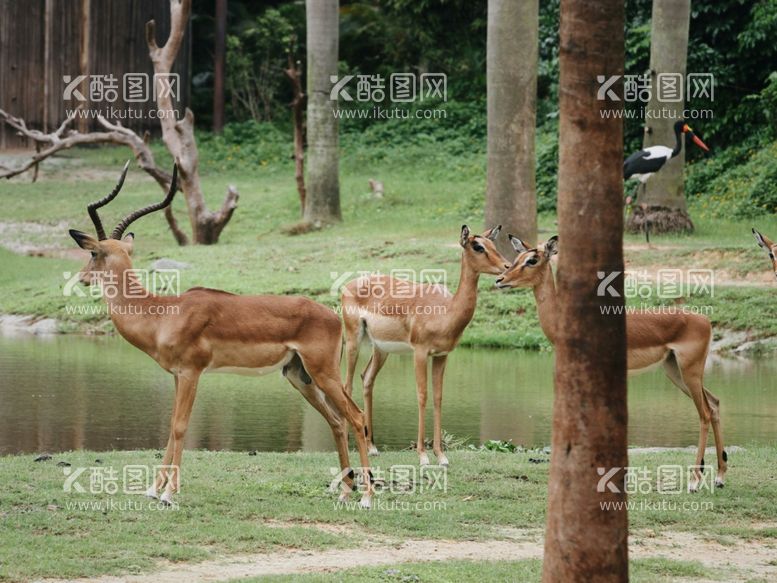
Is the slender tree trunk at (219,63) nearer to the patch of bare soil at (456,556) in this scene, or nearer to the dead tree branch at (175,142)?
the dead tree branch at (175,142)

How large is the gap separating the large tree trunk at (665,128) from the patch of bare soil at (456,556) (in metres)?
14.1

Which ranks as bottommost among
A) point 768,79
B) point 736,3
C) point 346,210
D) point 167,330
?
point 167,330

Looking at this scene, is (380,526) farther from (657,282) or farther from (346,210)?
(346,210)

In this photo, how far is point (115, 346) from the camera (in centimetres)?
1778

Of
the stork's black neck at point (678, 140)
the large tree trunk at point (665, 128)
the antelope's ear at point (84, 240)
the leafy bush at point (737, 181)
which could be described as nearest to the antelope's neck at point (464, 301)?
the antelope's ear at point (84, 240)

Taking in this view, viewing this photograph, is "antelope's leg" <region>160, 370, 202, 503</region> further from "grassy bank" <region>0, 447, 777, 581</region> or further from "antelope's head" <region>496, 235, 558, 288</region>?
"antelope's head" <region>496, 235, 558, 288</region>

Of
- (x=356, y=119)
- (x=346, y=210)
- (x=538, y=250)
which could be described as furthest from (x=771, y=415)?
(x=356, y=119)

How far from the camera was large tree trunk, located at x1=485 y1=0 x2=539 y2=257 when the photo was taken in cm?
1869

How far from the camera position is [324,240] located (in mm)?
23109

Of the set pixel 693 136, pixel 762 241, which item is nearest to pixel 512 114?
pixel 693 136

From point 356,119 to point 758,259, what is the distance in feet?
55.2

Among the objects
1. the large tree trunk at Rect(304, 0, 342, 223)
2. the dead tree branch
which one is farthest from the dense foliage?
the dead tree branch

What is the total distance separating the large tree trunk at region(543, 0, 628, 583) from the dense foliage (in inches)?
734

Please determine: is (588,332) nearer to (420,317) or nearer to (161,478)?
(161,478)
